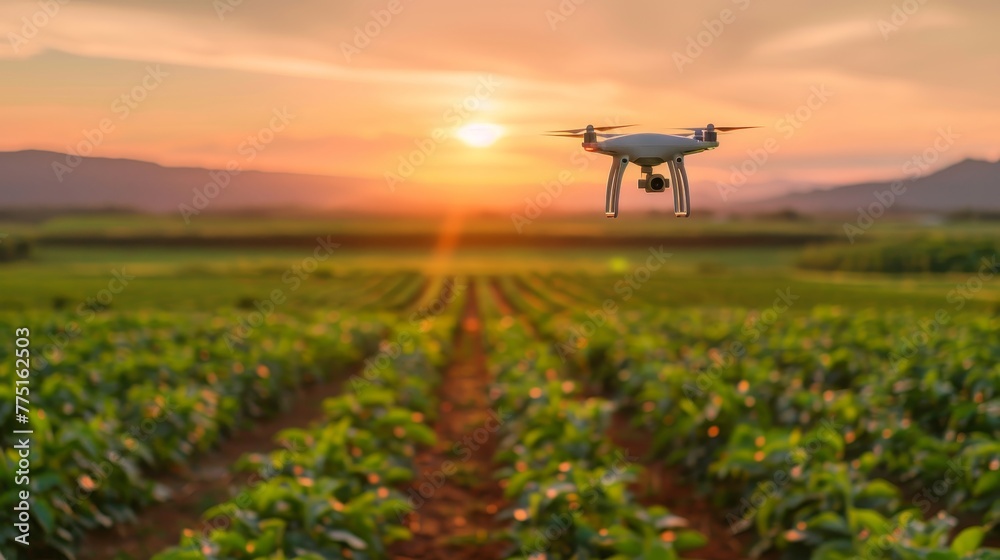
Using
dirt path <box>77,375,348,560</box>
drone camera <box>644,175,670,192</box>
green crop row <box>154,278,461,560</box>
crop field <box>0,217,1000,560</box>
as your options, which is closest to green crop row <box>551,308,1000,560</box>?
crop field <box>0,217,1000,560</box>

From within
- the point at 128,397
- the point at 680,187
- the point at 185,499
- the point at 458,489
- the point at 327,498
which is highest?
the point at 680,187

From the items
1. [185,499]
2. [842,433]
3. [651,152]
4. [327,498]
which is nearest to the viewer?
[651,152]

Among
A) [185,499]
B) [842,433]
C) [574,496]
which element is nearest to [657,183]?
[574,496]

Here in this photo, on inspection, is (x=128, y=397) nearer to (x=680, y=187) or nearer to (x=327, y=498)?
(x=327, y=498)

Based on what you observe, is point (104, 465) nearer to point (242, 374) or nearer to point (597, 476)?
point (597, 476)

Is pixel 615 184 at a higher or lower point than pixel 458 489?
higher

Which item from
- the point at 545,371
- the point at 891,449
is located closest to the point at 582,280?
the point at 545,371

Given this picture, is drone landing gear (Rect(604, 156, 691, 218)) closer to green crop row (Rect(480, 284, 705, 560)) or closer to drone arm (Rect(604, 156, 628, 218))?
drone arm (Rect(604, 156, 628, 218))
